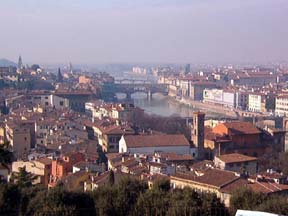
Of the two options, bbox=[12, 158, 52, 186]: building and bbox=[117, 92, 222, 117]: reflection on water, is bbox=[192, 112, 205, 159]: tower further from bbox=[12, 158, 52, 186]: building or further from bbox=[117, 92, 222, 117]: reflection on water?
bbox=[117, 92, 222, 117]: reflection on water

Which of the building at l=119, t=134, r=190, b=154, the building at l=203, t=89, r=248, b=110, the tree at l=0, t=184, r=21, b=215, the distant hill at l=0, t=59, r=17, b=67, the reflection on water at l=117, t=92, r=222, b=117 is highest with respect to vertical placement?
the tree at l=0, t=184, r=21, b=215

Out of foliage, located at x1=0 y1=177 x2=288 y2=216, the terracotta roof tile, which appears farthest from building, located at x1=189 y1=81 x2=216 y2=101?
foliage, located at x1=0 y1=177 x2=288 y2=216

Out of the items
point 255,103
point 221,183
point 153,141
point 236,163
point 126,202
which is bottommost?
point 255,103

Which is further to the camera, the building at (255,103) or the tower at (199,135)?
the building at (255,103)

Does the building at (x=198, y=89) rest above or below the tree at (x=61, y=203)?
below

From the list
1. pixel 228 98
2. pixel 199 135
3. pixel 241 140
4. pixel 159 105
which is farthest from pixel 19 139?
pixel 159 105

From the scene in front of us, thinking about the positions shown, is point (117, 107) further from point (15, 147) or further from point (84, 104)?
point (15, 147)

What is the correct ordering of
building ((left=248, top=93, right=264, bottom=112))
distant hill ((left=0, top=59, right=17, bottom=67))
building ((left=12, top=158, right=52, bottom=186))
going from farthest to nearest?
distant hill ((left=0, top=59, right=17, bottom=67)), building ((left=248, top=93, right=264, bottom=112)), building ((left=12, top=158, right=52, bottom=186))

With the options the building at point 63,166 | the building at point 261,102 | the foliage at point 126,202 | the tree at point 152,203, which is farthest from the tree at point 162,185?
the building at point 261,102

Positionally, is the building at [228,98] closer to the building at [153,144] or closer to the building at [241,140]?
the building at [241,140]

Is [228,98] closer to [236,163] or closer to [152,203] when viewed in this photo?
[236,163]
